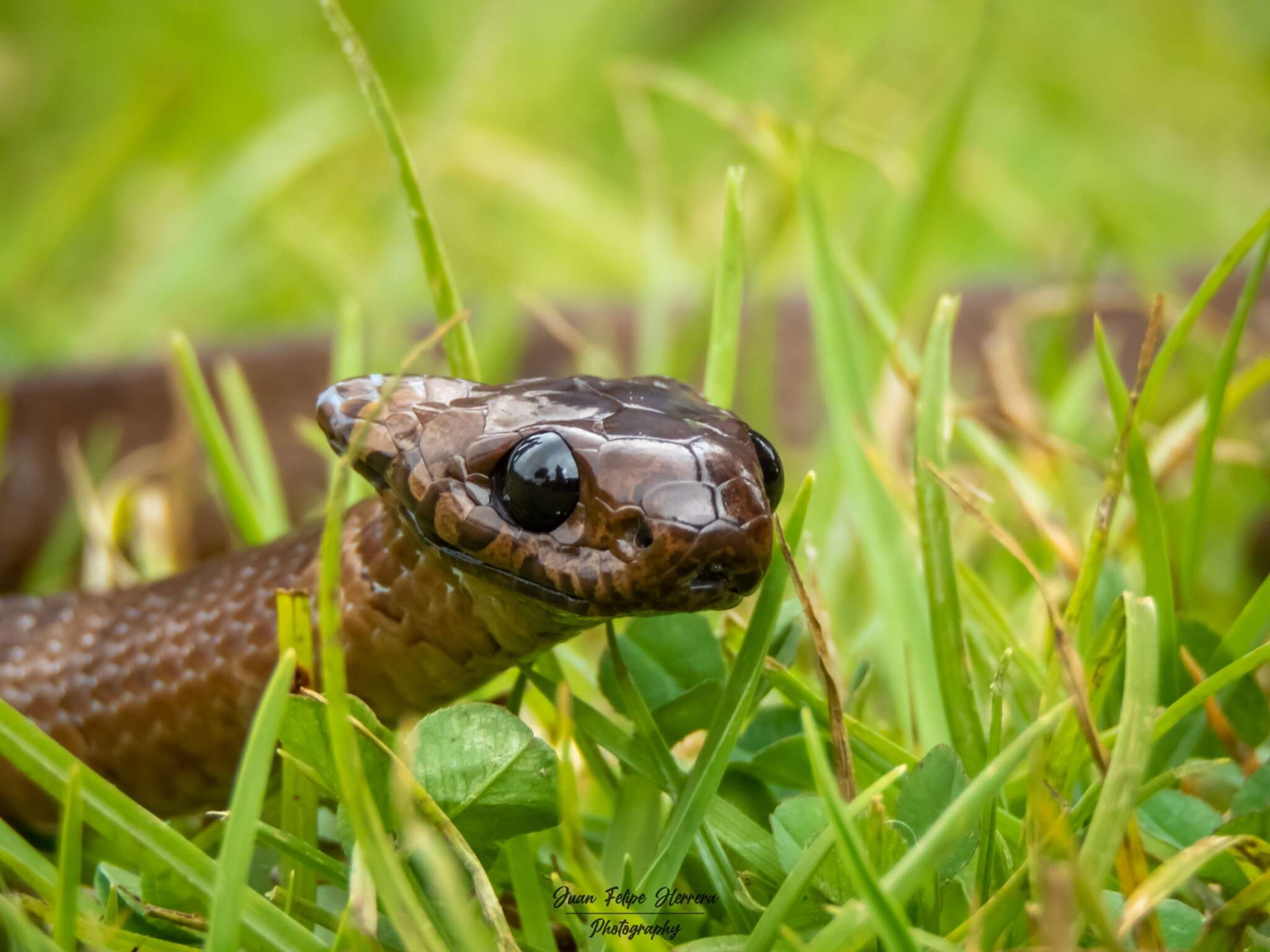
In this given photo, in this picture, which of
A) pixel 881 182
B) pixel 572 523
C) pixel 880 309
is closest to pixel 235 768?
pixel 572 523

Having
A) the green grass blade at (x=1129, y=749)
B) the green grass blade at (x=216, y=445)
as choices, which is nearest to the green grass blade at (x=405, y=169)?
the green grass blade at (x=216, y=445)

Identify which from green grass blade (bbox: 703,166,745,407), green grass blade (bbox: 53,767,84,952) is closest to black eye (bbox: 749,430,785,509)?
green grass blade (bbox: 703,166,745,407)

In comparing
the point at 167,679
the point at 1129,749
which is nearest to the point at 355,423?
the point at 167,679

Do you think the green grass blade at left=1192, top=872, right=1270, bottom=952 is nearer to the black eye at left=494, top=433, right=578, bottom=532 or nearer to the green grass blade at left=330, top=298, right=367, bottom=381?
the black eye at left=494, top=433, right=578, bottom=532

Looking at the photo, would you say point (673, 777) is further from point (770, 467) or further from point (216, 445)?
point (216, 445)

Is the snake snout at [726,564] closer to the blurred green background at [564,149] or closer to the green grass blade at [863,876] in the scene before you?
the green grass blade at [863,876]

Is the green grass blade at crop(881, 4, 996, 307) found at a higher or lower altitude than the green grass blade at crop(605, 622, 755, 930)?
higher
